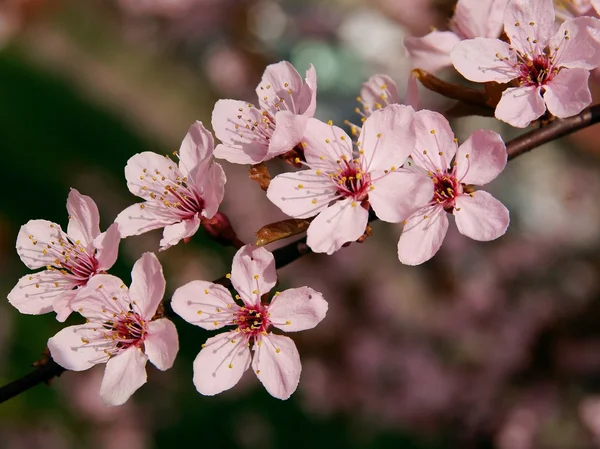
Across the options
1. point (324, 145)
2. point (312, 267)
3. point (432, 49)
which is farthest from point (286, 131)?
point (312, 267)

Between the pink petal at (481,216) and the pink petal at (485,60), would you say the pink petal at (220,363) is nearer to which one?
the pink petal at (481,216)

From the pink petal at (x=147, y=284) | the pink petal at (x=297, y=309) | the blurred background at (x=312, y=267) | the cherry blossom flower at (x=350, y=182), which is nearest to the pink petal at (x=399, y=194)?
the cherry blossom flower at (x=350, y=182)

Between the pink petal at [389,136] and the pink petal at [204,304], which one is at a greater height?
the pink petal at [389,136]

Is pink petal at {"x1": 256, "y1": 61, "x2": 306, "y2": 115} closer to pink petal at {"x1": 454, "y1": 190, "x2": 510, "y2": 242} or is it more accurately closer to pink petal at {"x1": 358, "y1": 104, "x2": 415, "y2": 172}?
pink petal at {"x1": 358, "y1": 104, "x2": 415, "y2": 172}

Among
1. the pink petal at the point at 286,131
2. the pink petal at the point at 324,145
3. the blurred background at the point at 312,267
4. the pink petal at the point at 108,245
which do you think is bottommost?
the blurred background at the point at 312,267

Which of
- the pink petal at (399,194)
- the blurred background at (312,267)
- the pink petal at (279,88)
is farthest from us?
the blurred background at (312,267)

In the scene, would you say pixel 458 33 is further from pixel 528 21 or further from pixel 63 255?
pixel 63 255

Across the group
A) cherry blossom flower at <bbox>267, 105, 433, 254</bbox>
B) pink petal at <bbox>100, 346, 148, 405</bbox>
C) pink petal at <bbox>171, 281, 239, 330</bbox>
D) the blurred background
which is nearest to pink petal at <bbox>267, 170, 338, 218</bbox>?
cherry blossom flower at <bbox>267, 105, 433, 254</bbox>
